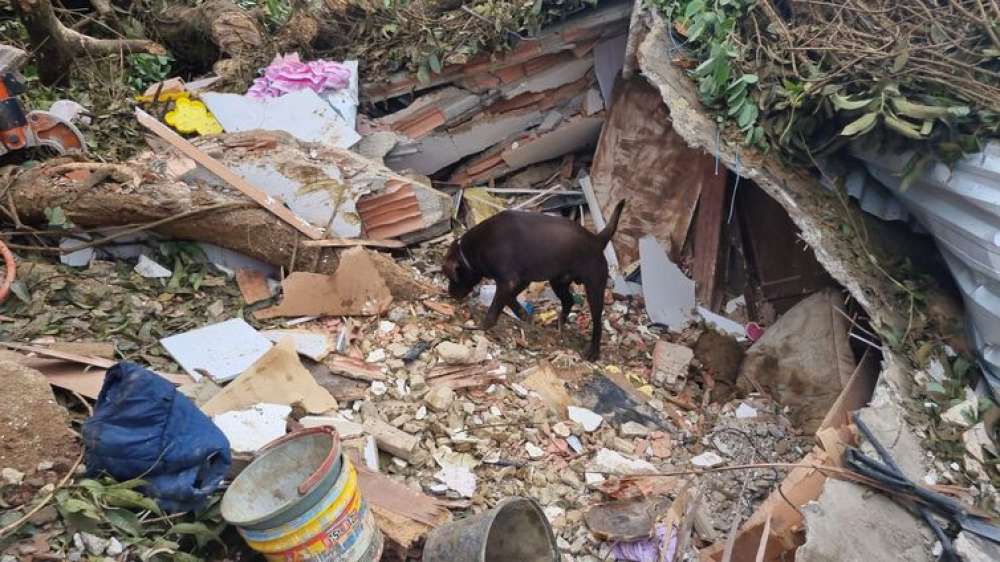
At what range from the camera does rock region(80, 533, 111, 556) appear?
2.92 m

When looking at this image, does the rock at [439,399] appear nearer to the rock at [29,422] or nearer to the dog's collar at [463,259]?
the dog's collar at [463,259]

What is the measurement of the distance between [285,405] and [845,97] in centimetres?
361

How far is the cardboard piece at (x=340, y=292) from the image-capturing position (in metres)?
5.06

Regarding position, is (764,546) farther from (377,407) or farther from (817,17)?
(817,17)

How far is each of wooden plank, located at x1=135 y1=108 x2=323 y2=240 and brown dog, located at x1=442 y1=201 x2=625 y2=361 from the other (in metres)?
1.12

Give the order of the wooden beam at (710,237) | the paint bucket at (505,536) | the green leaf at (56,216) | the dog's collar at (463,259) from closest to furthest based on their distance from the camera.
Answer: the paint bucket at (505,536)
the green leaf at (56,216)
the dog's collar at (463,259)
the wooden beam at (710,237)

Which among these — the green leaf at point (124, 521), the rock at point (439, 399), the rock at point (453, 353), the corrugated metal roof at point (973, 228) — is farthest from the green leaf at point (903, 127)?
the green leaf at point (124, 521)

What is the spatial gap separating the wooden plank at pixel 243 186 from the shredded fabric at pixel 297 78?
137cm

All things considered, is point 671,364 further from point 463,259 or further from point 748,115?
point 748,115

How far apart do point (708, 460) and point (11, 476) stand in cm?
355

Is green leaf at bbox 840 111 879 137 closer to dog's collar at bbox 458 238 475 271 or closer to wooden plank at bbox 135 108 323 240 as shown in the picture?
Answer: dog's collar at bbox 458 238 475 271

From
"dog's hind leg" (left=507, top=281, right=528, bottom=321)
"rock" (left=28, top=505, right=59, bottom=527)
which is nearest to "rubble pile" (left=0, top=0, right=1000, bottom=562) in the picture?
"rock" (left=28, top=505, right=59, bottom=527)

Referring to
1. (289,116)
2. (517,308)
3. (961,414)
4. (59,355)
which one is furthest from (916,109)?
(289,116)

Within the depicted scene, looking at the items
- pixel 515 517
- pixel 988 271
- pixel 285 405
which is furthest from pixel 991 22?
pixel 285 405
